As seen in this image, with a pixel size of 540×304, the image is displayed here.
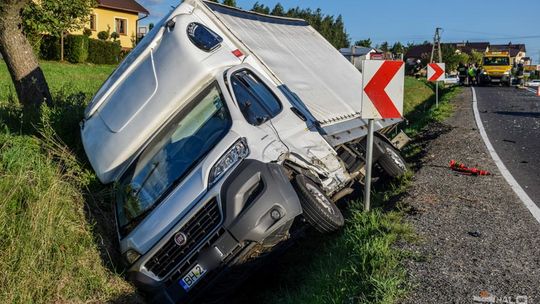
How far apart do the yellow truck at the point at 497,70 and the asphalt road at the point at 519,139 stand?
23900mm

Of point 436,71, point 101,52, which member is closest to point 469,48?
point 101,52

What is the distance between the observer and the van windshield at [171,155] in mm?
5812

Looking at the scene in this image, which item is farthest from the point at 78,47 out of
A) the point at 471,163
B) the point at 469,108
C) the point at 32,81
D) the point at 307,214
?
the point at 307,214

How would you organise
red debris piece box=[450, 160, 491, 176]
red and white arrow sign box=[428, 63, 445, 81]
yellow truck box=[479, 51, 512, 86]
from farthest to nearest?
yellow truck box=[479, 51, 512, 86] < red and white arrow sign box=[428, 63, 445, 81] < red debris piece box=[450, 160, 491, 176]

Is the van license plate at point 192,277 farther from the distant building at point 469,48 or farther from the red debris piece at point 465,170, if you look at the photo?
the distant building at point 469,48

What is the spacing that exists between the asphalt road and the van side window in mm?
3231

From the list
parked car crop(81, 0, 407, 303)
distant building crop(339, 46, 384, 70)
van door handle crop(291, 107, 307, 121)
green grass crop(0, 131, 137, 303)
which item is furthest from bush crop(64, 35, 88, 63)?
van door handle crop(291, 107, 307, 121)

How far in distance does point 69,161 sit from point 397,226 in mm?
3716

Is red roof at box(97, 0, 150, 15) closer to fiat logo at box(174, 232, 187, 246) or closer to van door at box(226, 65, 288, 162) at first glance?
van door at box(226, 65, 288, 162)

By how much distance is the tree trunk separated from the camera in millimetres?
9945

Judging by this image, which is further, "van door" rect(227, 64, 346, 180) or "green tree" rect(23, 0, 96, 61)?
Result: "green tree" rect(23, 0, 96, 61)

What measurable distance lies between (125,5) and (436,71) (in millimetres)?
35649

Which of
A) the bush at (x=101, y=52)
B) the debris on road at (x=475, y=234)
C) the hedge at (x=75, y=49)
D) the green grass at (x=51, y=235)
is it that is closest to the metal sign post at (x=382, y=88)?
the debris on road at (x=475, y=234)

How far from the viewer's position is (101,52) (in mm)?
38625
